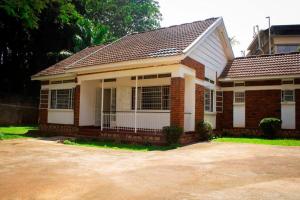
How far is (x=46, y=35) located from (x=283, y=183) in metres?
28.4

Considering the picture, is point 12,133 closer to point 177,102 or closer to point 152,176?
point 177,102

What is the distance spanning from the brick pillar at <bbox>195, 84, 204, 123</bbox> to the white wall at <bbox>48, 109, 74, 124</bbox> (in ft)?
25.4

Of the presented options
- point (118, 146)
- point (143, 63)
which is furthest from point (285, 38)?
point (118, 146)

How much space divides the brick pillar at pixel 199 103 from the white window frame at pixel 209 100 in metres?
1.00

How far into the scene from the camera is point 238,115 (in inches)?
706

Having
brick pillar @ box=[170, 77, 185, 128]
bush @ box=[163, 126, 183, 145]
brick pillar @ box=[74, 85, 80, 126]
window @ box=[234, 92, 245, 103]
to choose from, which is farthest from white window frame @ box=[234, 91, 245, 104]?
brick pillar @ box=[74, 85, 80, 126]

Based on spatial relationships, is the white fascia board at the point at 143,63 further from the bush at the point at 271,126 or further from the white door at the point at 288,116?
the white door at the point at 288,116

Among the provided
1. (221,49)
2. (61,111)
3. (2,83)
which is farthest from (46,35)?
(221,49)

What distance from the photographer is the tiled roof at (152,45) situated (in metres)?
14.1

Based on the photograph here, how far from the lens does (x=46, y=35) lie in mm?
30172

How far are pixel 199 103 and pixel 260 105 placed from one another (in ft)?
13.7

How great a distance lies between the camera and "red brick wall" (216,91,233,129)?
1819 cm

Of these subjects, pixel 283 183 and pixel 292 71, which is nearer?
pixel 283 183

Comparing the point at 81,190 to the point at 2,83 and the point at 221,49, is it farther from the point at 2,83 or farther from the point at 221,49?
the point at 2,83
